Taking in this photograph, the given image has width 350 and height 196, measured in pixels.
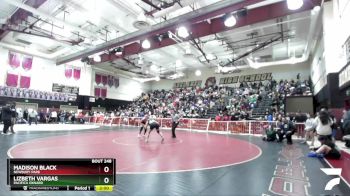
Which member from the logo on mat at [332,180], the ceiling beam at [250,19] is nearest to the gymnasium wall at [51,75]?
the ceiling beam at [250,19]

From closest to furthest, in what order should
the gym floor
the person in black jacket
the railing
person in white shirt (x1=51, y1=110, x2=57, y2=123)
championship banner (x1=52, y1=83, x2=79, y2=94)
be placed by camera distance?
the gym floor < the person in black jacket < the railing < person in white shirt (x1=51, y1=110, x2=57, y2=123) < championship banner (x1=52, y1=83, x2=79, y2=94)

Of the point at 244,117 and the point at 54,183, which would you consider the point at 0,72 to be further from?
the point at 54,183

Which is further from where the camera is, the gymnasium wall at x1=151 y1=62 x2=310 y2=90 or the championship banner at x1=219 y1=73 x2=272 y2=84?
the championship banner at x1=219 y1=73 x2=272 y2=84

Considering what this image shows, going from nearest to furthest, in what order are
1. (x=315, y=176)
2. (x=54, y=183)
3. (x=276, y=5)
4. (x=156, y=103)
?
(x=54, y=183)
(x=315, y=176)
(x=276, y=5)
(x=156, y=103)

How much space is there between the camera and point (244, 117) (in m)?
17.6

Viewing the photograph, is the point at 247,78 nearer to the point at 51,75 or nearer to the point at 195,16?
the point at 195,16

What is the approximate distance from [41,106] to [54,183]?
26.3 meters

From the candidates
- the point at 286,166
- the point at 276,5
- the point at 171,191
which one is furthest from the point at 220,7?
the point at 171,191
